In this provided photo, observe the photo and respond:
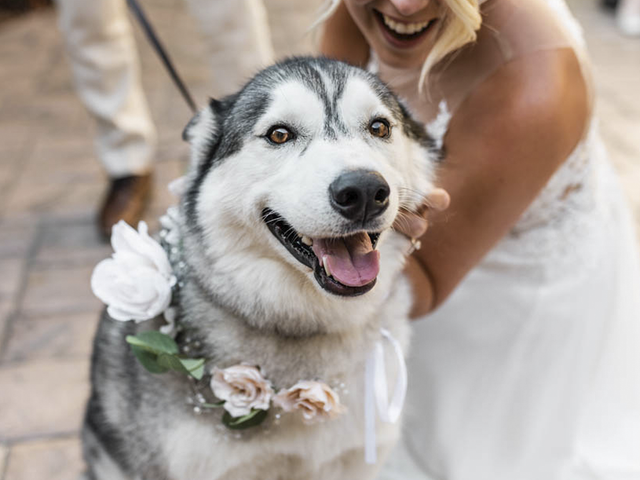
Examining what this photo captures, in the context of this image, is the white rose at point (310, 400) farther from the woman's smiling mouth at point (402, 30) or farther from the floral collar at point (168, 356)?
the woman's smiling mouth at point (402, 30)

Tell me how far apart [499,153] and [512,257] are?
479 mm

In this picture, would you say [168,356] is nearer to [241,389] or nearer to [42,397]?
[241,389]

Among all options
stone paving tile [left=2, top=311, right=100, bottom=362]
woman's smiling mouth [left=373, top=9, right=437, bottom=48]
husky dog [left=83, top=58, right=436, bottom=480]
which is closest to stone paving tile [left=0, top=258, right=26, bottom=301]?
stone paving tile [left=2, top=311, right=100, bottom=362]

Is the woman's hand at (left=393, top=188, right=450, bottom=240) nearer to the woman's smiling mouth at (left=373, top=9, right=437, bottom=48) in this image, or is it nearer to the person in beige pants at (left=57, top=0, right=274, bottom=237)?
the woman's smiling mouth at (left=373, top=9, right=437, bottom=48)

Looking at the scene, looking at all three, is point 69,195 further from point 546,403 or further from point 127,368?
point 546,403

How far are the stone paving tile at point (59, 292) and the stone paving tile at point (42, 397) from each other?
33 cm

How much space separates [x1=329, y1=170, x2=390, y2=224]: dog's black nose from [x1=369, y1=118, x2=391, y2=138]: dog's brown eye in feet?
0.78

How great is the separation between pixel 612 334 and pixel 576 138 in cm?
84

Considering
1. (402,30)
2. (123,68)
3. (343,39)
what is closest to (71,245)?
(123,68)

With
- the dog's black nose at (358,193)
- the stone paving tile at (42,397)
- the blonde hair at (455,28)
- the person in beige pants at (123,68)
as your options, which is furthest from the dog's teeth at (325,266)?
the person in beige pants at (123,68)

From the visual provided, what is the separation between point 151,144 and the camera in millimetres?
3637

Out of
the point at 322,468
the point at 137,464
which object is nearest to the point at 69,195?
the point at 137,464

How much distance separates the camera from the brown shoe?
3311mm

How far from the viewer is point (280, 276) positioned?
150 cm
